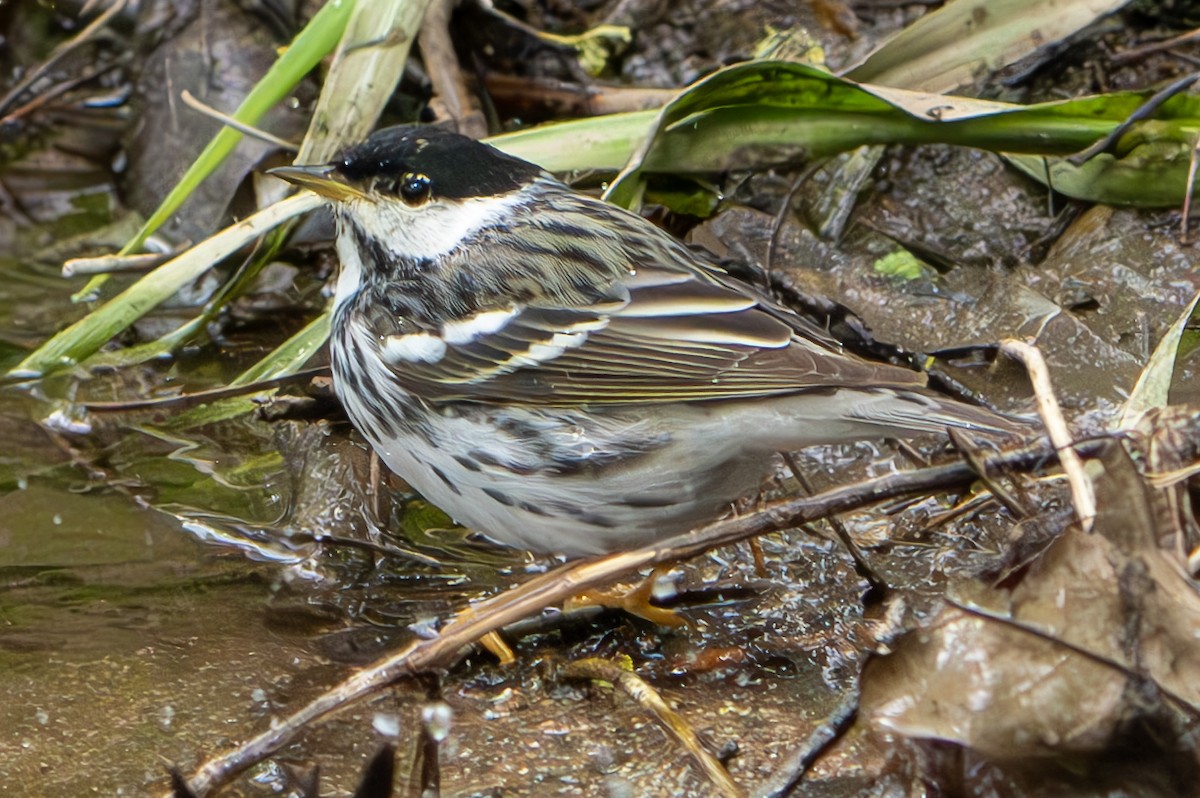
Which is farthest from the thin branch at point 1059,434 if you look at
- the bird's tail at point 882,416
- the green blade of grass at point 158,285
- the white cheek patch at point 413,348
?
Result: the green blade of grass at point 158,285

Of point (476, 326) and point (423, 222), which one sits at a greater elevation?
point (423, 222)

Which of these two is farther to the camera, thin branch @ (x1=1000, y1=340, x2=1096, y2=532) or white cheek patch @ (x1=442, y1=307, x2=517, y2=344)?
white cheek patch @ (x1=442, y1=307, x2=517, y2=344)

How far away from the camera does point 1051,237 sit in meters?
5.04

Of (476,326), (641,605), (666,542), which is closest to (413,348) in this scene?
(476,326)

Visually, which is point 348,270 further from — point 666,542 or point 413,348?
point 666,542

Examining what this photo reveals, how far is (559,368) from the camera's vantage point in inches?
146

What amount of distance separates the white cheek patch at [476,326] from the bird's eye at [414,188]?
1.31 ft

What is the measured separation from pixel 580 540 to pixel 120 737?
120cm

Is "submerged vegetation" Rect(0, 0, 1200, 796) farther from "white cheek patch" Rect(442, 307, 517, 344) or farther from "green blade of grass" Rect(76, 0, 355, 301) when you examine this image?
"white cheek patch" Rect(442, 307, 517, 344)

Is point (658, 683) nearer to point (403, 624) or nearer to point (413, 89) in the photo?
point (403, 624)

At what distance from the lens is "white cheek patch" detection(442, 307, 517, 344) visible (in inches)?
151

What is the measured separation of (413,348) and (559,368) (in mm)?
399

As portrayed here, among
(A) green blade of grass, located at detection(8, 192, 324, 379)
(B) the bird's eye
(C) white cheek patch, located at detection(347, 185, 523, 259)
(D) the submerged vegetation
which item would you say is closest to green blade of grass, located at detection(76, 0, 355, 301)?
(D) the submerged vegetation

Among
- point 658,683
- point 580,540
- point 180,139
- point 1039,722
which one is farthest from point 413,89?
point 1039,722
